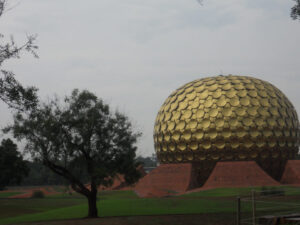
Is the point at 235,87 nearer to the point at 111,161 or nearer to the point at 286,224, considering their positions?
the point at 111,161

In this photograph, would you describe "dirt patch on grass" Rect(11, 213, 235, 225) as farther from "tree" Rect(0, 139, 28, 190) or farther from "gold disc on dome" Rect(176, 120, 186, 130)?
"tree" Rect(0, 139, 28, 190)

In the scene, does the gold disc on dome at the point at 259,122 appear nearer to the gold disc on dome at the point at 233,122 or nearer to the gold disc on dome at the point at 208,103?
the gold disc on dome at the point at 233,122

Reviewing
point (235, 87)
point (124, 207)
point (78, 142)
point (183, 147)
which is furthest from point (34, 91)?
point (235, 87)

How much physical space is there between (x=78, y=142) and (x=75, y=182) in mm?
1830

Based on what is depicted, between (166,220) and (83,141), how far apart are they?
16.3ft

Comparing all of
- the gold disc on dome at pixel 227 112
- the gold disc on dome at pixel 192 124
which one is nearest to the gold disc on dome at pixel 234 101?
the gold disc on dome at pixel 227 112

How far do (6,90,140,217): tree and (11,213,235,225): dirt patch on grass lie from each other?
6.16 ft

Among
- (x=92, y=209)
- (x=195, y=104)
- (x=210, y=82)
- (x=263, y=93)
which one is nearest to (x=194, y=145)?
(x=195, y=104)

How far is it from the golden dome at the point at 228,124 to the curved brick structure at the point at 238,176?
187 centimetres

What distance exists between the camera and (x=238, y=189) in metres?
27.7

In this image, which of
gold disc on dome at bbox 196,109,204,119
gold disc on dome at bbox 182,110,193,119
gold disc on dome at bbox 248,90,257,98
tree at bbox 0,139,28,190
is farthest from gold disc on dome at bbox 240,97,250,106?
tree at bbox 0,139,28,190

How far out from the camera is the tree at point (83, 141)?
16422 millimetres

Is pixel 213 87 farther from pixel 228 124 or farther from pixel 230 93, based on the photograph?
pixel 228 124

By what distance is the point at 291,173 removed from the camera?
107ft
